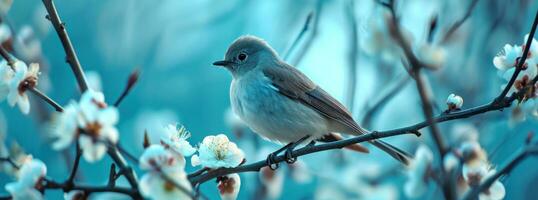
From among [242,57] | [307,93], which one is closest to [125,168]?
[307,93]

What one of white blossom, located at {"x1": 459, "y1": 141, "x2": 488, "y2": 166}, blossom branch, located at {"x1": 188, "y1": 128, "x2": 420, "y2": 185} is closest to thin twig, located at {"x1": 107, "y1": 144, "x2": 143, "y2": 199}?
blossom branch, located at {"x1": 188, "y1": 128, "x2": 420, "y2": 185}

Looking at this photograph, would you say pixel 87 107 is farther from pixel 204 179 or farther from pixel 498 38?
pixel 498 38

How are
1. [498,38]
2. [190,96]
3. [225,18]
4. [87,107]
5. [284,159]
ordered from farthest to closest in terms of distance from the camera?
1. [190,96]
2. [225,18]
3. [284,159]
4. [498,38]
5. [87,107]

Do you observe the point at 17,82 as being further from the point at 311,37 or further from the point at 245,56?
the point at 245,56

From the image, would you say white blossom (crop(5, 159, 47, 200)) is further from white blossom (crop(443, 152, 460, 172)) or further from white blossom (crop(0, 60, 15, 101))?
white blossom (crop(443, 152, 460, 172))

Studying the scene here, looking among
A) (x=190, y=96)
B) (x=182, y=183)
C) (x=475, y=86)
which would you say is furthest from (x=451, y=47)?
(x=190, y=96)
